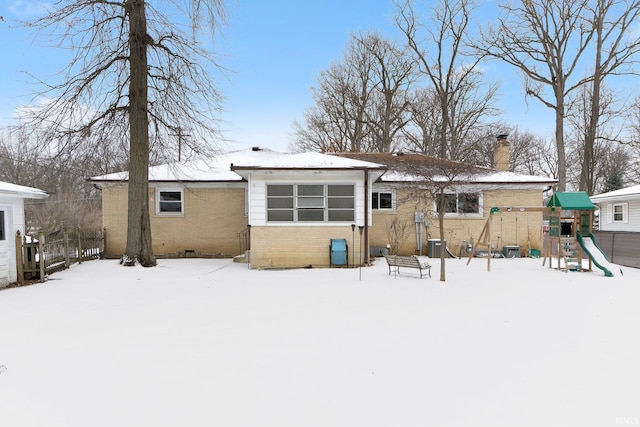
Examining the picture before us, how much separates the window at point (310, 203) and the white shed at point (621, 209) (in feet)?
59.7

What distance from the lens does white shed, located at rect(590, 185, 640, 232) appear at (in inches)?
793

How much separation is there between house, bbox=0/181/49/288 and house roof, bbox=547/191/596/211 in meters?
16.1

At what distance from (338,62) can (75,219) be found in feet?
81.4

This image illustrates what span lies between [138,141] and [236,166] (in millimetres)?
3941

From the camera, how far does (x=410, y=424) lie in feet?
9.39

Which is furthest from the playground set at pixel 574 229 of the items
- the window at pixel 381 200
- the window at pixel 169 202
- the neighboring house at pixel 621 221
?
the window at pixel 169 202

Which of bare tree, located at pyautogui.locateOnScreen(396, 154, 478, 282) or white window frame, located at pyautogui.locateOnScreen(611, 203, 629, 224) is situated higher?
bare tree, located at pyautogui.locateOnScreen(396, 154, 478, 282)

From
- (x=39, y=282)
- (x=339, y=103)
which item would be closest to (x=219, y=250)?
Result: (x=39, y=282)

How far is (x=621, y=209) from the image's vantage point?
858 inches

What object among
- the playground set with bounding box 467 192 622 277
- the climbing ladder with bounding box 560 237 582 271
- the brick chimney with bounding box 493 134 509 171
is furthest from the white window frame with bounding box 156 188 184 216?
the brick chimney with bounding box 493 134 509 171

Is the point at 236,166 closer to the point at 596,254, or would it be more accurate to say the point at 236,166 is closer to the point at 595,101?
the point at 596,254

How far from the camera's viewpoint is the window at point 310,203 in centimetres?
1181

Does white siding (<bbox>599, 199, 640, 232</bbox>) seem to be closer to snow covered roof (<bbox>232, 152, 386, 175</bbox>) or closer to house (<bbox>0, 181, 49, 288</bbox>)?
snow covered roof (<bbox>232, 152, 386, 175</bbox>)

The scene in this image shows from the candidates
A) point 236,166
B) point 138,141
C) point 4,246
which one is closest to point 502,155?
point 236,166
